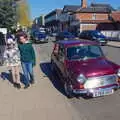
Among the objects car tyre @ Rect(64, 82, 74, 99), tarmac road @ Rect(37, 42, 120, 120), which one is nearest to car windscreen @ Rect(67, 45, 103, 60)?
car tyre @ Rect(64, 82, 74, 99)

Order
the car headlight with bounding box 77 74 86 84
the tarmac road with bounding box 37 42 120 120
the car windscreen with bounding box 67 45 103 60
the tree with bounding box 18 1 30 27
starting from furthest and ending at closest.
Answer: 1. the tree with bounding box 18 1 30 27
2. the car windscreen with bounding box 67 45 103 60
3. the car headlight with bounding box 77 74 86 84
4. the tarmac road with bounding box 37 42 120 120

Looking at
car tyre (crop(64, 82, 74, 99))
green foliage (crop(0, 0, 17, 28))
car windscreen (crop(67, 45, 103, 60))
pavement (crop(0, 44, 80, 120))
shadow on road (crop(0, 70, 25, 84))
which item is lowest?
shadow on road (crop(0, 70, 25, 84))

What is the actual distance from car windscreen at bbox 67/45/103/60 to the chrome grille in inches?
54.8

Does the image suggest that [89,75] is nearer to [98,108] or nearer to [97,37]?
[98,108]

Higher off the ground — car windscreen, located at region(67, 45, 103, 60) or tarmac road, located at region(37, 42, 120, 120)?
car windscreen, located at region(67, 45, 103, 60)

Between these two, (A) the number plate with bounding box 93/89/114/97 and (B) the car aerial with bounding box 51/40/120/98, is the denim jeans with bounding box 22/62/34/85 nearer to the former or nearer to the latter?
(B) the car aerial with bounding box 51/40/120/98

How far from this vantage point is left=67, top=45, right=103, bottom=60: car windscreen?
Answer: 998cm

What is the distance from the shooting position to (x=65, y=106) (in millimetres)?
8281

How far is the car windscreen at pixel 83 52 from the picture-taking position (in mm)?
9984

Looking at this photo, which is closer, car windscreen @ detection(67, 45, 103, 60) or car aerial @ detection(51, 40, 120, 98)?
car aerial @ detection(51, 40, 120, 98)

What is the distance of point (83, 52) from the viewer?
10.1m

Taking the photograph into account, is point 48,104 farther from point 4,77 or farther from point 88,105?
point 4,77

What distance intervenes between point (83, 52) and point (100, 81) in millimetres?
1761

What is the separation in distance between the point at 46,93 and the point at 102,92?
2.07 m
